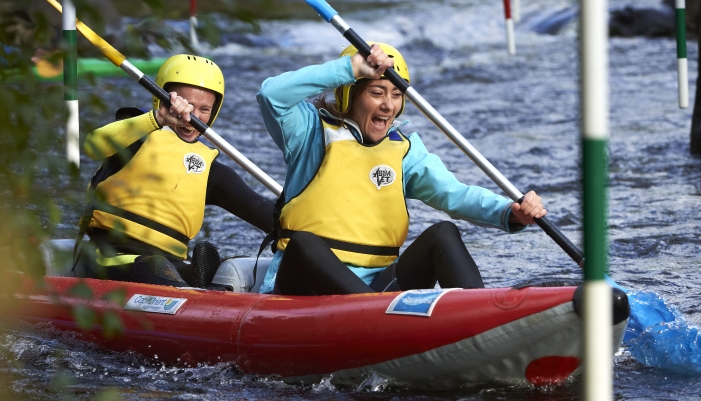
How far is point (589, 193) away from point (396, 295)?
4.04ft

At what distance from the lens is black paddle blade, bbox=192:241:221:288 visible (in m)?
3.46

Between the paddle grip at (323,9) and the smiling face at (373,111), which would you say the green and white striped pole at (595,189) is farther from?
the paddle grip at (323,9)

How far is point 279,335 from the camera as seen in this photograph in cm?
280

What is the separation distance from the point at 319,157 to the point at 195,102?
80 cm

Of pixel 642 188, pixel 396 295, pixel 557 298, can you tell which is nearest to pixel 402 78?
pixel 396 295

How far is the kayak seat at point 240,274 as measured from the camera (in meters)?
3.40

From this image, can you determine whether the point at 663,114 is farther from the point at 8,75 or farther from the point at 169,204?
the point at 8,75

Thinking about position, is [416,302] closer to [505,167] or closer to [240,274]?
[240,274]

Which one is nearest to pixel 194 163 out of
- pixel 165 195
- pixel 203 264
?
pixel 165 195

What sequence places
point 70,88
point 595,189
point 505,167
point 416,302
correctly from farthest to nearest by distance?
1. point 505,167
2. point 416,302
3. point 70,88
4. point 595,189

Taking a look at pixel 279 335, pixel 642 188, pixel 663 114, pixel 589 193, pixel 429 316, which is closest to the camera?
pixel 589 193

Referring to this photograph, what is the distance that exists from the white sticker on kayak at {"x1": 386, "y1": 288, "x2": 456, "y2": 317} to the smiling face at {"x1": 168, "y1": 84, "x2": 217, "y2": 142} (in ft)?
4.46

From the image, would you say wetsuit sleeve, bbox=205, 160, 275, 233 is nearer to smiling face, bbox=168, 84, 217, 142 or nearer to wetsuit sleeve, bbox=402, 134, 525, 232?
smiling face, bbox=168, 84, 217, 142

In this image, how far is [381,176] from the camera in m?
3.11
